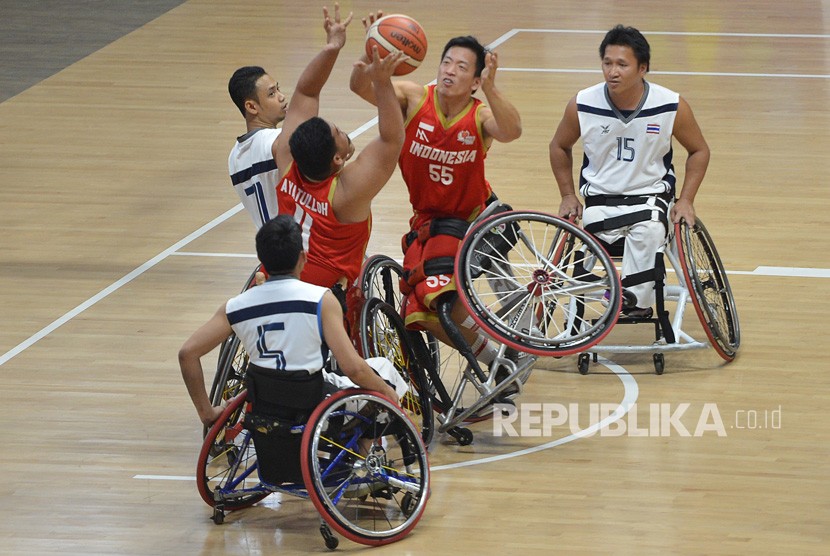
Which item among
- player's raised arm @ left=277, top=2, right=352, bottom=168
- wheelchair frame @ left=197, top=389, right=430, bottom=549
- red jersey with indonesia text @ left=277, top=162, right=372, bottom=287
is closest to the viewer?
wheelchair frame @ left=197, top=389, right=430, bottom=549

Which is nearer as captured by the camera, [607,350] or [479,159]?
[479,159]

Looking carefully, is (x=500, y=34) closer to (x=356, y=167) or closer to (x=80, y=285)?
(x=80, y=285)

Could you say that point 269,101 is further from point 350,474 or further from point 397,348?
point 350,474

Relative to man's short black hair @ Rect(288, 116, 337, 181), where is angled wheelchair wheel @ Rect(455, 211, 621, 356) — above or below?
below

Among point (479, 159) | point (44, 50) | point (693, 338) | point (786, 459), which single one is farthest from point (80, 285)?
point (44, 50)

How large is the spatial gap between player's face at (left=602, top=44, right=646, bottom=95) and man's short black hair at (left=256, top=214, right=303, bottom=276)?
2405 millimetres

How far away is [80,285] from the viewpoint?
8.64 metres

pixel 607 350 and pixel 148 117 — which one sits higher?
pixel 148 117

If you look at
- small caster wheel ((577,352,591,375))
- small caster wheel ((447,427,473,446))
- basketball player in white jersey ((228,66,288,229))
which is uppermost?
basketball player in white jersey ((228,66,288,229))

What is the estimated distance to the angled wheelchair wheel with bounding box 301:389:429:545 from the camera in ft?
17.6

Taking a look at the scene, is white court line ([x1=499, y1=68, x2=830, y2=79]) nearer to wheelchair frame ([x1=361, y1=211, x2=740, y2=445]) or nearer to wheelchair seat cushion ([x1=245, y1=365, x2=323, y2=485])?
wheelchair frame ([x1=361, y1=211, x2=740, y2=445])

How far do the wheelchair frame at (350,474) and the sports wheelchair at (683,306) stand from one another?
183cm

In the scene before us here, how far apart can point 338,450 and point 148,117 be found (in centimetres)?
748

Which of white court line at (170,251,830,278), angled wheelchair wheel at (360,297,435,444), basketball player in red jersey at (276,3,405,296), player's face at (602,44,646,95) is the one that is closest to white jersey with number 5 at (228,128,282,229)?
basketball player in red jersey at (276,3,405,296)
